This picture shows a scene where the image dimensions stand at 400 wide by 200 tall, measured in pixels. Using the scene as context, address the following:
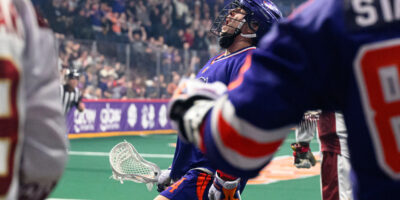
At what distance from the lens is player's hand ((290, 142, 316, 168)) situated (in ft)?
24.3

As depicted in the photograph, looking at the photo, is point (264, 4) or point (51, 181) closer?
point (51, 181)

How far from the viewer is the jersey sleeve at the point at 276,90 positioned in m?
1.36

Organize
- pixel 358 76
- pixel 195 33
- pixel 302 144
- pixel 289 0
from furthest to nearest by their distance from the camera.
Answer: pixel 289 0 → pixel 195 33 → pixel 302 144 → pixel 358 76

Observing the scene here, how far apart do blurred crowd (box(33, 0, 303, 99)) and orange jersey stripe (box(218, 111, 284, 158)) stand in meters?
12.0

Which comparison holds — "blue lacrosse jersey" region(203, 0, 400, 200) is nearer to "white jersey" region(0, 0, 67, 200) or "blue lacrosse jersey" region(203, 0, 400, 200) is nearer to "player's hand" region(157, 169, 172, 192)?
"white jersey" region(0, 0, 67, 200)

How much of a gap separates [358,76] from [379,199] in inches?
11.7

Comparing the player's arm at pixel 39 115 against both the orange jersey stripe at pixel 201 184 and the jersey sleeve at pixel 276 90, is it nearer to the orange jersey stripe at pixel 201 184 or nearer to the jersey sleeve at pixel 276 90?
the jersey sleeve at pixel 276 90

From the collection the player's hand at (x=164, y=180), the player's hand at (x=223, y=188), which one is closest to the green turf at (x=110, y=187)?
the player's hand at (x=164, y=180)

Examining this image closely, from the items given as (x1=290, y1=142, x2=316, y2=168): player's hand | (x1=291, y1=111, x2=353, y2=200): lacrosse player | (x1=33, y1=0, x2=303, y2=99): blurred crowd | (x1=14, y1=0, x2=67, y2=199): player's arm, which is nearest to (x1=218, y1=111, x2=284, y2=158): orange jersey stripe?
(x1=14, y1=0, x2=67, y2=199): player's arm

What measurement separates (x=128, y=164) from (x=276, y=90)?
322 cm

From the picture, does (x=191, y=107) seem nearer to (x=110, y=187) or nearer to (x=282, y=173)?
(x=110, y=187)

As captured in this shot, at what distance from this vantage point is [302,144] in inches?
291

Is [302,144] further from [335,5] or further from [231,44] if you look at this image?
[335,5]

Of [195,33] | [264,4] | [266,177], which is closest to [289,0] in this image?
[195,33]
